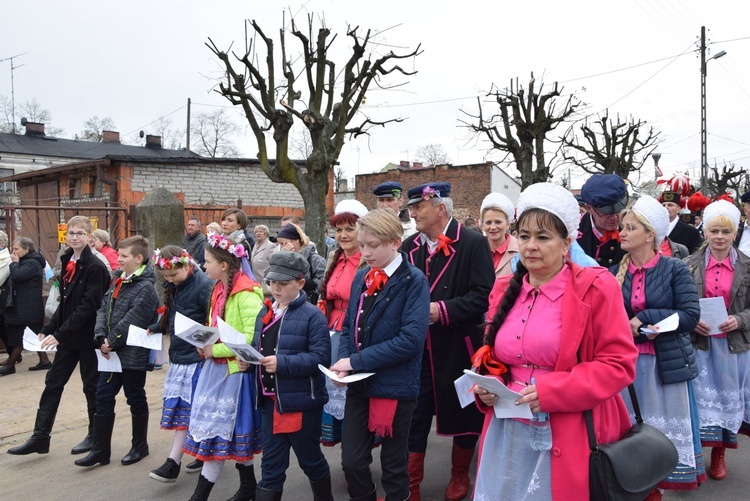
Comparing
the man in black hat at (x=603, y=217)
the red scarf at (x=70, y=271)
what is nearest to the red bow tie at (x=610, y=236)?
the man in black hat at (x=603, y=217)

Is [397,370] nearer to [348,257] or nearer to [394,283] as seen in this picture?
[394,283]

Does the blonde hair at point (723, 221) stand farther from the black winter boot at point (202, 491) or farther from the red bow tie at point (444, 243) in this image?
the black winter boot at point (202, 491)

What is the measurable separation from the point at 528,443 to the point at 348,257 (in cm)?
258

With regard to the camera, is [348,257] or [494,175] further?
[494,175]

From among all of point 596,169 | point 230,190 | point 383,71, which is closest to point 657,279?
point 383,71

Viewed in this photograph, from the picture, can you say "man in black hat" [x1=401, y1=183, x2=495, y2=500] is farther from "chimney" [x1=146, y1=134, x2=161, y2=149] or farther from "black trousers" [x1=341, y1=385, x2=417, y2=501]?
"chimney" [x1=146, y1=134, x2=161, y2=149]

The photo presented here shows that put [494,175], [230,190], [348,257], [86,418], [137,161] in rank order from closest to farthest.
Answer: [348,257]
[86,418]
[137,161]
[230,190]
[494,175]

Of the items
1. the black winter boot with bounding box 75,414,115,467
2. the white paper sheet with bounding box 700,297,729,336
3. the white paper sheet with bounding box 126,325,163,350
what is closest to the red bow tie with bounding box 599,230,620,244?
the white paper sheet with bounding box 700,297,729,336

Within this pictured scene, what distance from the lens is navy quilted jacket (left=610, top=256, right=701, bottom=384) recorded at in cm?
395

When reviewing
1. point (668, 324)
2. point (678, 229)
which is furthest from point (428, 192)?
point (678, 229)

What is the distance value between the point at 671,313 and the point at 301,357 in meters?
2.36

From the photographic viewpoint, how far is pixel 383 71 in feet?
54.0

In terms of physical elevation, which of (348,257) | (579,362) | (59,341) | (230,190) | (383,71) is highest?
(383,71)

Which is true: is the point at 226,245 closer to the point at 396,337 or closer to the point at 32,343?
the point at 396,337
